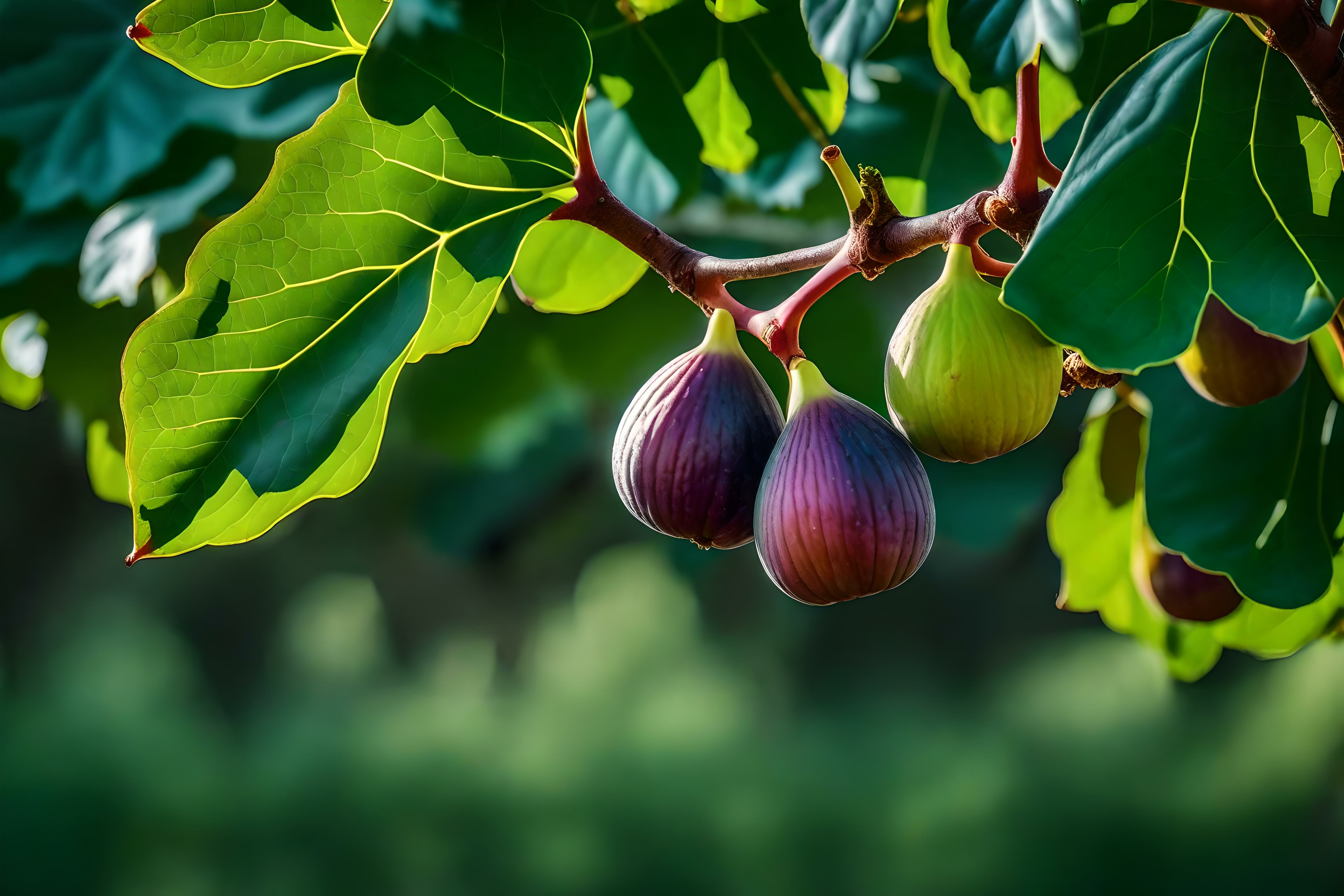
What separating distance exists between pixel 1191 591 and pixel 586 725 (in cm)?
178

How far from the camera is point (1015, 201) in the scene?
0.33 meters

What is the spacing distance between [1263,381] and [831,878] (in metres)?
2.07

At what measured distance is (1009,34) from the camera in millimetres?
359

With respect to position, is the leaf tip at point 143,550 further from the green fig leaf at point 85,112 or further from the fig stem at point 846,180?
the green fig leaf at point 85,112

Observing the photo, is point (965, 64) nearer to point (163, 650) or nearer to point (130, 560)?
point (130, 560)

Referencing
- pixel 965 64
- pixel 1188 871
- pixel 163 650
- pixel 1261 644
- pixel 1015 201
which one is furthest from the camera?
pixel 163 650

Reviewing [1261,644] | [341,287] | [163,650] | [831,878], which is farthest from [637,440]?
[163,650]

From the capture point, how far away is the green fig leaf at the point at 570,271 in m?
0.57

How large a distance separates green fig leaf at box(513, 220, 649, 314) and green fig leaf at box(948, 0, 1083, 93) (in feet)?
0.74

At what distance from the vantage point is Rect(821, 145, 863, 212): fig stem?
0.33 metres

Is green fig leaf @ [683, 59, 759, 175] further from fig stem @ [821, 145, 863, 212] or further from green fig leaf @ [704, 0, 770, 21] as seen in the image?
fig stem @ [821, 145, 863, 212]

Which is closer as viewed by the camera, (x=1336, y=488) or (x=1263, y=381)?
(x=1263, y=381)

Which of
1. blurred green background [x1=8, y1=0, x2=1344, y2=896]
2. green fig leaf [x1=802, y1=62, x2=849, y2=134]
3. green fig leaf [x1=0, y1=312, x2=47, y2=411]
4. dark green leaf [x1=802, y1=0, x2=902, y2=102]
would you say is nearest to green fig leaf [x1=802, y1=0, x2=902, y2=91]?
dark green leaf [x1=802, y1=0, x2=902, y2=102]

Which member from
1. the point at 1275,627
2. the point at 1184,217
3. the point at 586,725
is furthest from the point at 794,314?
the point at 586,725
